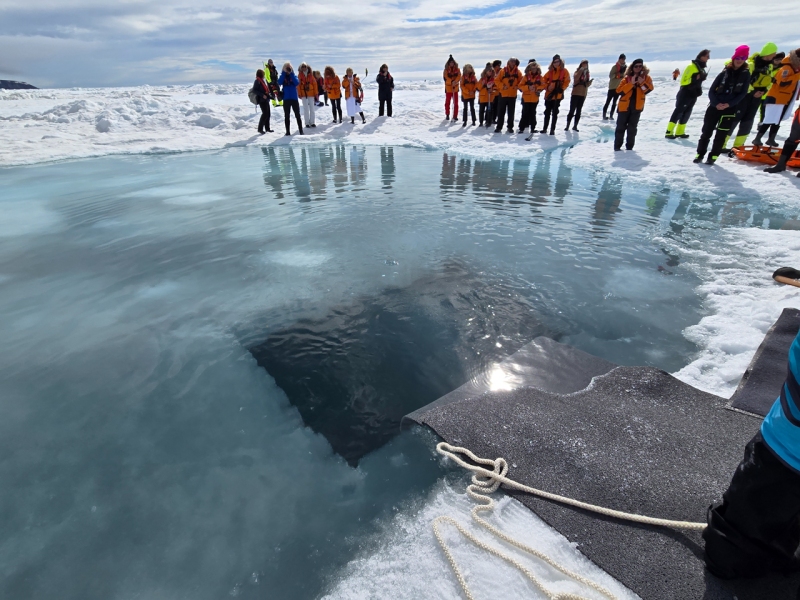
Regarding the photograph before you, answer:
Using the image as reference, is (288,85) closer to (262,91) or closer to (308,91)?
(262,91)

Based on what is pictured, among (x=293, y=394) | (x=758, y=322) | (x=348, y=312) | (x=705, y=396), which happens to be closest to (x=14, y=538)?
(x=293, y=394)

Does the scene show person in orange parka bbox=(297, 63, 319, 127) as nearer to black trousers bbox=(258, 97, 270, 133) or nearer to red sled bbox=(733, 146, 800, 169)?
black trousers bbox=(258, 97, 270, 133)

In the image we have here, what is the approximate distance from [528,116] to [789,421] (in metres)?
13.2

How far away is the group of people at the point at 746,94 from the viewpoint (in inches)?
287

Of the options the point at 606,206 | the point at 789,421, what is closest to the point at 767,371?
the point at 789,421

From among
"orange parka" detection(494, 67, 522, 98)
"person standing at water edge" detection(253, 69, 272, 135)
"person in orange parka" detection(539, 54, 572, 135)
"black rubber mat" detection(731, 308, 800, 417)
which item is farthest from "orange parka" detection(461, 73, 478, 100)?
"black rubber mat" detection(731, 308, 800, 417)

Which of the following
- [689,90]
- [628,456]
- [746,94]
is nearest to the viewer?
[628,456]

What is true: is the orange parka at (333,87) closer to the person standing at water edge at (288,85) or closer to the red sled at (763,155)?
the person standing at water edge at (288,85)

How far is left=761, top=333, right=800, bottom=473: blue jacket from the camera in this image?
1220 millimetres

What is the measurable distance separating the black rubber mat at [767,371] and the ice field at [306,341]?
0.46ft

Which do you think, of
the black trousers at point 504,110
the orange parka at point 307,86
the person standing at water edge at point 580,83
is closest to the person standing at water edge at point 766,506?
the person standing at water edge at point 580,83

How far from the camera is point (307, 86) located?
1440 cm

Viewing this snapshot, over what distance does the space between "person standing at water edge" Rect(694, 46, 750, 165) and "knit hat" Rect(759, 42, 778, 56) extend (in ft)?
5.13

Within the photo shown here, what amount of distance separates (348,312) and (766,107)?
34.2ft
